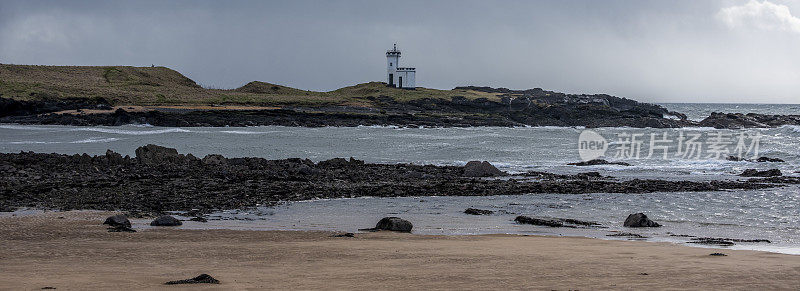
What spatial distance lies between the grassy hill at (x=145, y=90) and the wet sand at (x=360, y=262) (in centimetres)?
7734

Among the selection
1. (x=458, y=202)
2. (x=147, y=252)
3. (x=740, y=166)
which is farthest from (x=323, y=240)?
(x=740, y=166)

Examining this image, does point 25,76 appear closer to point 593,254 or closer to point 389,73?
point 389,73

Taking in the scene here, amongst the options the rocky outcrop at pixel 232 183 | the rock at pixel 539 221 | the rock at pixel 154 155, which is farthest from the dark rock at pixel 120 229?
the rock at pixel 154 155

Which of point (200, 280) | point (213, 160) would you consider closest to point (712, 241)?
point (200, 280)

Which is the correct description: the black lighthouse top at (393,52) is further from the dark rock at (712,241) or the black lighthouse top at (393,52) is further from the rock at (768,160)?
the dark rock at (712,241)

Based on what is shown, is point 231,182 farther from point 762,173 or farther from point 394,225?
point 762,173

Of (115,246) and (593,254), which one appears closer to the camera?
(593,254)

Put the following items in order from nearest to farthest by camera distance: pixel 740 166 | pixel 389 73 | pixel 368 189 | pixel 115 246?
pixel 115 246 < pixel 368 189 < pixel 740 166 < pixel 389 73

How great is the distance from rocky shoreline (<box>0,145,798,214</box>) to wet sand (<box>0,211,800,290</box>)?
16.3ft

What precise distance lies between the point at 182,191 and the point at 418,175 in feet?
30.4

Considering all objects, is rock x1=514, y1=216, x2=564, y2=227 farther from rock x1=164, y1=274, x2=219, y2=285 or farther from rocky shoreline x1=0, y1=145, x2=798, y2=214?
rock x1=164, y1=274, x2=219, y2=285

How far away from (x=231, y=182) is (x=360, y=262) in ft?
44.1

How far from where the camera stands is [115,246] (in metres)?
10.7

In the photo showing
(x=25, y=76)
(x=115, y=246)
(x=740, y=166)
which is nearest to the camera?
(x=115, y=246)
